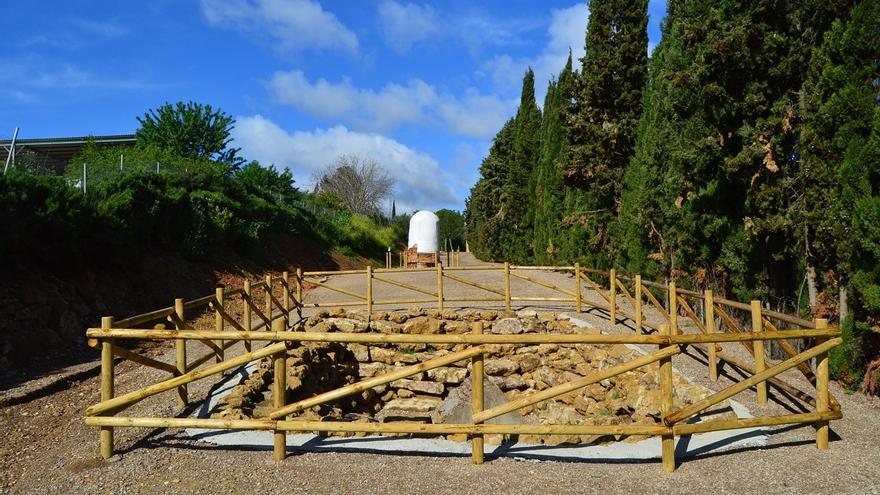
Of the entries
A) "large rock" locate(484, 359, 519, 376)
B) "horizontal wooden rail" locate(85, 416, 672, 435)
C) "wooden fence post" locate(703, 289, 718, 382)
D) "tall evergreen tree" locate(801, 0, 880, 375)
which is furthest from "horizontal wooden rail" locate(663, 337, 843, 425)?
"large rock" locate(484, 359, 519, 376)

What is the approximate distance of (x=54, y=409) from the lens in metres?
6.68

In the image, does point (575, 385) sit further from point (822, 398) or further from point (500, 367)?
point (500, 367)

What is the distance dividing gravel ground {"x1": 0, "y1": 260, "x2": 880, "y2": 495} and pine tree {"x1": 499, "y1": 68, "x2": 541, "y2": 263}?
22707 millimetres

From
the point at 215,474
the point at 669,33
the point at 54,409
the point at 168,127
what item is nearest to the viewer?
the point at 215,474

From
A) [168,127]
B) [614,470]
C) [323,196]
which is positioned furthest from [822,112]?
[323,196]

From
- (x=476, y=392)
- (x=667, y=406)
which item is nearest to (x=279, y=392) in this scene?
(x=476, y=392)

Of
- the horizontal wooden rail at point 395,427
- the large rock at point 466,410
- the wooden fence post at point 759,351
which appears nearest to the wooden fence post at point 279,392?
the horizontal wooden rail at point 395,427

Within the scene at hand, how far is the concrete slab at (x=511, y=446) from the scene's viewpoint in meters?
4.92

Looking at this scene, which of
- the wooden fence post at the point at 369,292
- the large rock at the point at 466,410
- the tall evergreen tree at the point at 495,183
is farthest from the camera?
the tall evergreen tree at the point at 495,183

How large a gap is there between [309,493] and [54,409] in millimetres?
4327

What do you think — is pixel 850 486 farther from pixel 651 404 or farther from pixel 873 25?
pixel 873 25

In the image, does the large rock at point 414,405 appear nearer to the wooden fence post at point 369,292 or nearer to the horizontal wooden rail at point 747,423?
the wooden fence post at point 369,292

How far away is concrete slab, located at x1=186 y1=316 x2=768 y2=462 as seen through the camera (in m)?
4.92

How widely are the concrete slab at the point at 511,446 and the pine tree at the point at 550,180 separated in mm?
15425
